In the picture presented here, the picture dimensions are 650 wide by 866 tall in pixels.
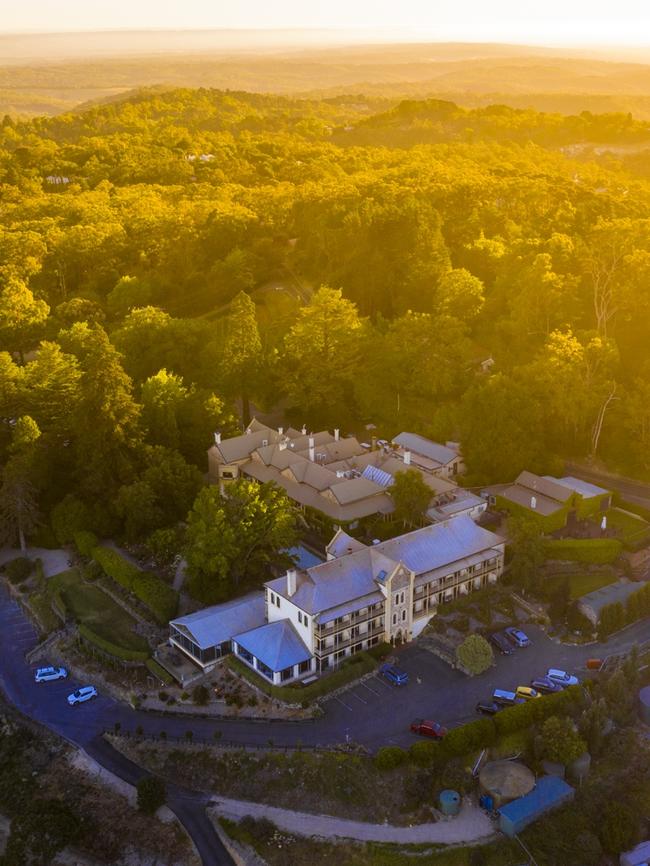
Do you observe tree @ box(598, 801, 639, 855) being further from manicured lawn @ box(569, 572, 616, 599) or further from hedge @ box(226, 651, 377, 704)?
manicured lawn @ box(569, 572, 616, 599)

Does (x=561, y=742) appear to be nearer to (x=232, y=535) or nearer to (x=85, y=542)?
(x=232, y=535)

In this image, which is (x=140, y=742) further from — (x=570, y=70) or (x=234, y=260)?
(x=570, y=70)

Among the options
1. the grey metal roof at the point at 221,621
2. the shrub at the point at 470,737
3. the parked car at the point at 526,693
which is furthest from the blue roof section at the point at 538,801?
the grey metal roof at the point at 221,621

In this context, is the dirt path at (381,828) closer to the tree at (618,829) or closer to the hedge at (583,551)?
the tree at (618,829)

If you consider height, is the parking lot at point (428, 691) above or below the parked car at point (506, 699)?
below

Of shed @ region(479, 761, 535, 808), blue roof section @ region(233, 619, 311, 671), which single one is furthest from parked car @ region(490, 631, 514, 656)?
blue roof section @ region(233, 619, 311, 671)

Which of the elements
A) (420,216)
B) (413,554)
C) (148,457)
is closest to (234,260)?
(420,216)
